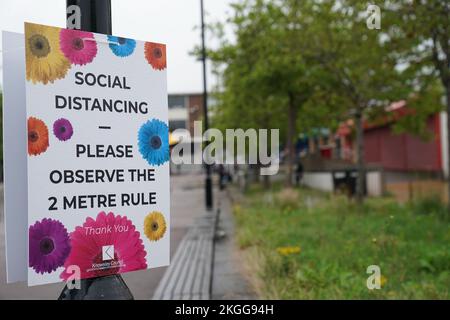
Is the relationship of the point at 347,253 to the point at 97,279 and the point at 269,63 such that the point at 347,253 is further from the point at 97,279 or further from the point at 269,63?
the point at 269,63

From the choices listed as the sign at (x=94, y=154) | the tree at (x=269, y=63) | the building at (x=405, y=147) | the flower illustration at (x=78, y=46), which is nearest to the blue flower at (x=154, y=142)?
→ the sign at (x=94, y=154)

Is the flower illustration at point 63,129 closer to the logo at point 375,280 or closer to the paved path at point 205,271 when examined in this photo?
the logo at point 375,280

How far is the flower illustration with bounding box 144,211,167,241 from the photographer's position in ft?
8.47

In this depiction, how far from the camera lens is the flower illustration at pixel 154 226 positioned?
2.58 m

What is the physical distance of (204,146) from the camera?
18406mm

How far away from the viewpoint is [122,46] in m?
2.54

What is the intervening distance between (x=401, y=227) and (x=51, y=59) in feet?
27.6

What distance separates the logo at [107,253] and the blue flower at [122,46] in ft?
2.97

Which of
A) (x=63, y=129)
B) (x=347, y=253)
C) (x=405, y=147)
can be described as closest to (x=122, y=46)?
(x=63, y=129)

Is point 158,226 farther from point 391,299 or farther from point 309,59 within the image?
point 309,59

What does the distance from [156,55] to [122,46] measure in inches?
6.8

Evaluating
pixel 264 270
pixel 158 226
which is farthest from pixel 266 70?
pixel 158 226

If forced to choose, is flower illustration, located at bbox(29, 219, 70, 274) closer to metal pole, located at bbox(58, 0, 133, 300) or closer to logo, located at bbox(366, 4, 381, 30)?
metal pole, located at bbox(58, 0, 133, 300)
